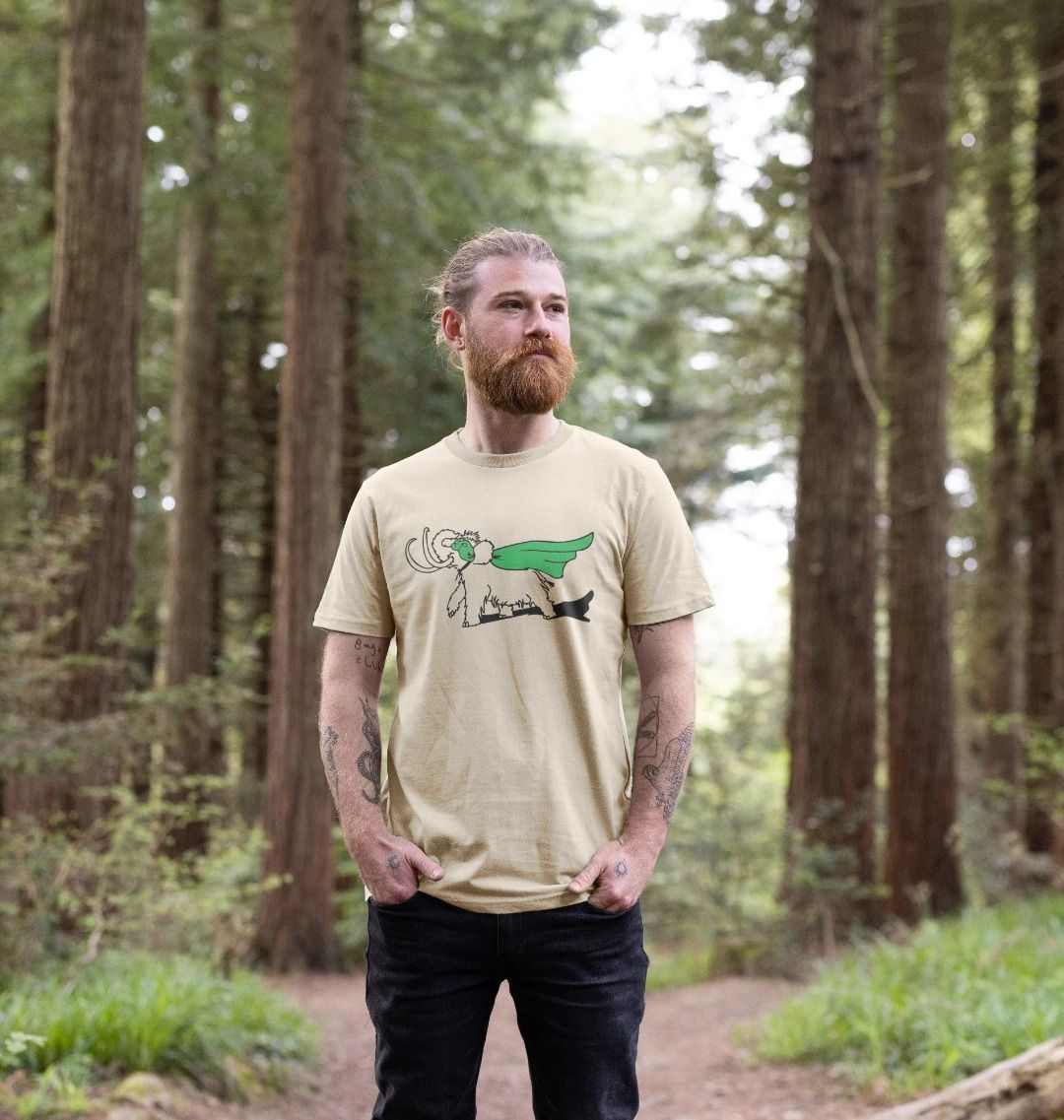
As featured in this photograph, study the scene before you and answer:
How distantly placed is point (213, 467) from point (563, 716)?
1353 cm

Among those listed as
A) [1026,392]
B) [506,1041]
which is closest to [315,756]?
[506,1041]

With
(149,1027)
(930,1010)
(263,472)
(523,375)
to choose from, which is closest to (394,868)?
(523,375)

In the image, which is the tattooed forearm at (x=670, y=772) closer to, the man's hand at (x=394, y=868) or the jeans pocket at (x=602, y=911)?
the jeans pocket at (x=602, y=911)

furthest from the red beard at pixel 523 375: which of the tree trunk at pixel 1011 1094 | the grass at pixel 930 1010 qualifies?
the grass at pixel 930 1010

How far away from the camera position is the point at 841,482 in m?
9.70

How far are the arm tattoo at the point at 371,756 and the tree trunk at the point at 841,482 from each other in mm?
7270

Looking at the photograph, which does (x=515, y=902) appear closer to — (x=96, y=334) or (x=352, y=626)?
(x=352, y=626)

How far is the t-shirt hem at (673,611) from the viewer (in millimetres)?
2828

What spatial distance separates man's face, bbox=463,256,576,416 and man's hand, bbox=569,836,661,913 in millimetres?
997

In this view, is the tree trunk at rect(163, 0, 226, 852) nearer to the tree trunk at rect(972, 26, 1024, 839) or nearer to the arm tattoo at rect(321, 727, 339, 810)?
the tree trunk at rect(972, 26, 1024, 839)

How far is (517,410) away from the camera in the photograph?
289 cm

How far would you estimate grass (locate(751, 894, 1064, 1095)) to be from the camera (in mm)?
5543

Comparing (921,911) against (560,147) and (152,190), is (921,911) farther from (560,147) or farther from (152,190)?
(152,190)

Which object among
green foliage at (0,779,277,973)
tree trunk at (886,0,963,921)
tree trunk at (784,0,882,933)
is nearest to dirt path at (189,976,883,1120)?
green foliage at (0,779,277,973)
